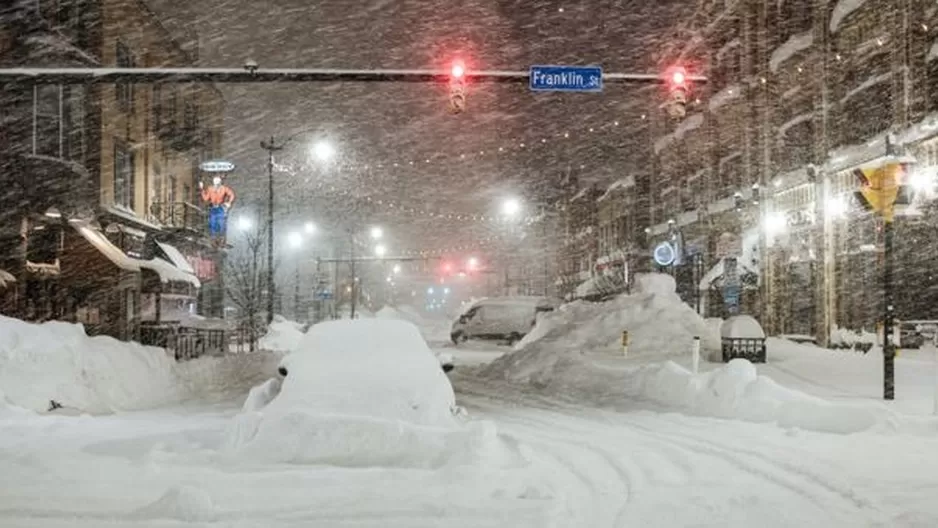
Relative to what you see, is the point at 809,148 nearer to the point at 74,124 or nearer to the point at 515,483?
the point at 74,124

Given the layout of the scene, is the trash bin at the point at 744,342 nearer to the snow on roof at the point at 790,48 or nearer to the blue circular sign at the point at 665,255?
the snow on roof at the point at 790,48

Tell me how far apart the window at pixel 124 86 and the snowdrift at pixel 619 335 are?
17.5 metres

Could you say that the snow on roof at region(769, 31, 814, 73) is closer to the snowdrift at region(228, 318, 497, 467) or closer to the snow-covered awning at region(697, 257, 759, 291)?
the snow-covered awning at region(697, 257, 759, 291)

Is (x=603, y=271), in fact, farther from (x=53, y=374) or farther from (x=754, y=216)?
(x=53, y=374)

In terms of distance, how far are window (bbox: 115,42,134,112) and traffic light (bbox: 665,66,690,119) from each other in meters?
23.8

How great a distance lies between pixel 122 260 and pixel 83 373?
45.8ft

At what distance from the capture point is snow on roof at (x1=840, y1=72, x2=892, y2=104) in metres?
27.5

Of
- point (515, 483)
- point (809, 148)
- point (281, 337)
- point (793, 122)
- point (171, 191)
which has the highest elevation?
point (793, 122)

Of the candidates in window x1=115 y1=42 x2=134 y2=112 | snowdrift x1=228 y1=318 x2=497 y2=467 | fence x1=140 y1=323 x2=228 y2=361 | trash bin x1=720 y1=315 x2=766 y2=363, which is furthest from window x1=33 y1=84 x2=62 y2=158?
trash bin x1=720 y1=315 x2=766 y2=363

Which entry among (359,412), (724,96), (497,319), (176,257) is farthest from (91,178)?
(724,96)

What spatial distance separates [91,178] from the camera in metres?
31.8

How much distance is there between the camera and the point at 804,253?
33875 mm

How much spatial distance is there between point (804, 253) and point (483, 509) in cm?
2861

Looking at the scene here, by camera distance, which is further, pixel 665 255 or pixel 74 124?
pixel 665 255
